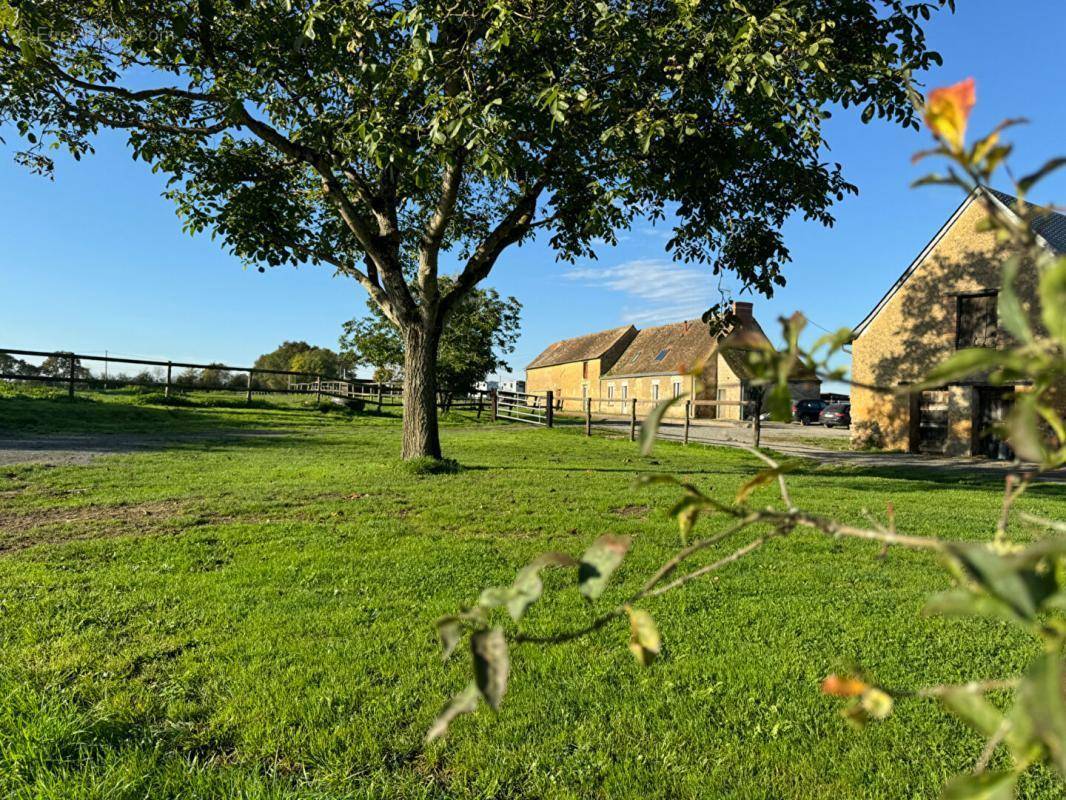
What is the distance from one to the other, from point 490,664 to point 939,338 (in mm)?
24190

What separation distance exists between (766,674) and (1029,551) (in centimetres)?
353

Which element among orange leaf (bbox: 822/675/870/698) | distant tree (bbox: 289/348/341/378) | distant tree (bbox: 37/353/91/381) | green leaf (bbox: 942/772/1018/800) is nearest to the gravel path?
orange leaf (bbox: 822/675/870/698)

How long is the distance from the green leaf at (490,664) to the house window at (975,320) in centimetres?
2257

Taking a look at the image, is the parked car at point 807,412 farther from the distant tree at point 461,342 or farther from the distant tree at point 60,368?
the distant tree at point 60,368

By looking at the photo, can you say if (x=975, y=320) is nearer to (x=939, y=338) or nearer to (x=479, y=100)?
(x=939, y=338)

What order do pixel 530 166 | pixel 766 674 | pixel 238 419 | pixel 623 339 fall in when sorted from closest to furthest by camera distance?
1. pixel 766 674
2. pixel 530 166
3. pixel 238 419
4. pixel 623 339

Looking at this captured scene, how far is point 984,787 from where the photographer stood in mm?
522

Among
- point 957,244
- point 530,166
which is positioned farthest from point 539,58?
point 957,244

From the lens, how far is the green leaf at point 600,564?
672mm

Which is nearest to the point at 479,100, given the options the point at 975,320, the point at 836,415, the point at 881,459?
the point at 881,459

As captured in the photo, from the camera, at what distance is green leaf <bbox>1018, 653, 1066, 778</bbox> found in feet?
1.30

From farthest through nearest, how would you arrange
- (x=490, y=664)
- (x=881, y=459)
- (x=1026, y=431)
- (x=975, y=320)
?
(x=975, y=320)
(x=881, y=459)
(x=490, y=664)
(x=1026, y=431)

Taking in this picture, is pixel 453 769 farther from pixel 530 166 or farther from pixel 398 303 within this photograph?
pixel 398 303

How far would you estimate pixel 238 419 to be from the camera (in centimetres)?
2058
